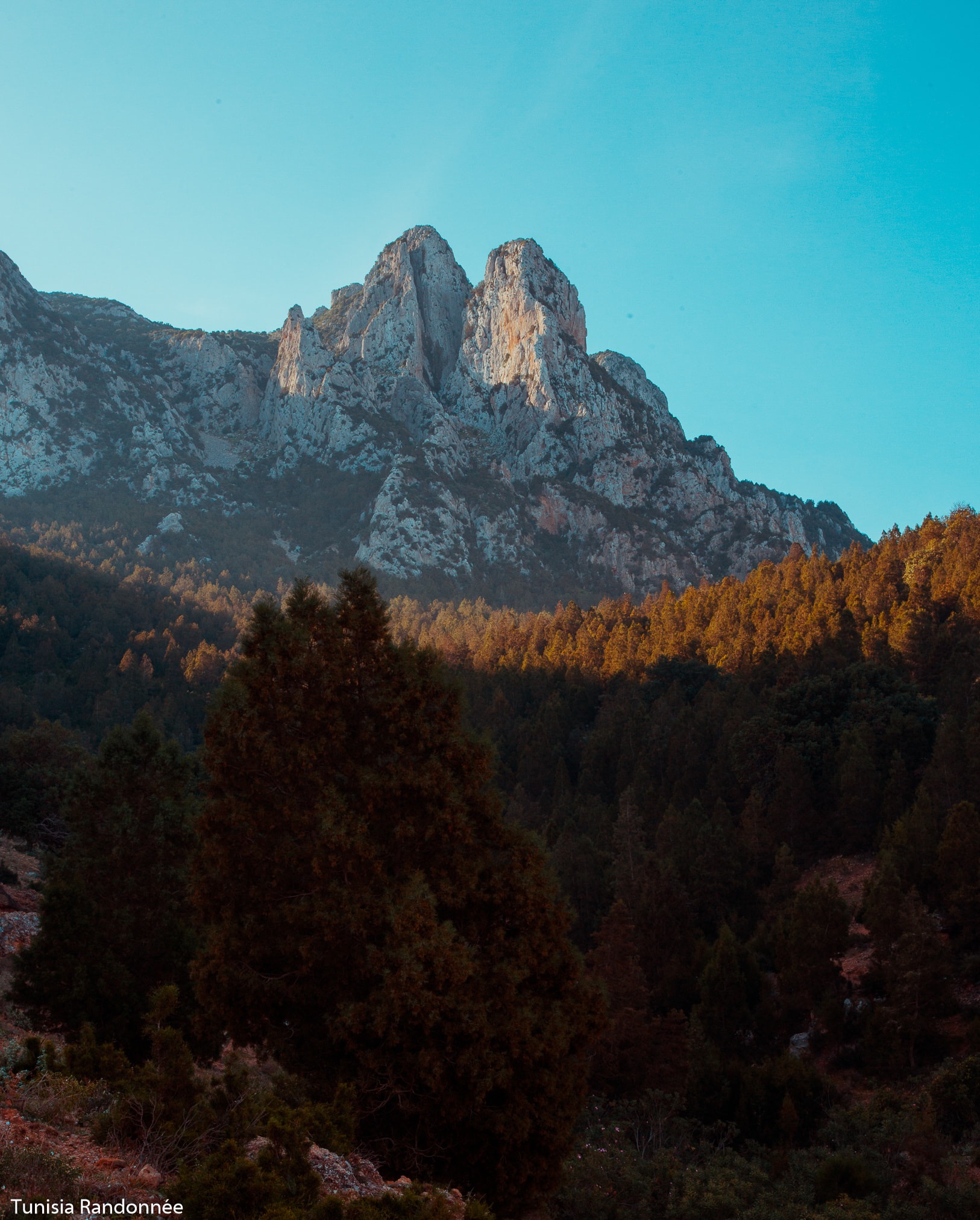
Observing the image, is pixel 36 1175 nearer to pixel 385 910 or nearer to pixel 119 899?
pixel 385 910

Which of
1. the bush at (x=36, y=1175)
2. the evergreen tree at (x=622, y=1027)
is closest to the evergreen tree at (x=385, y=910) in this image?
the bush at (x=36, y=1175)

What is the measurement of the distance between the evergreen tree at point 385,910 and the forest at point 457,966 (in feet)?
0.16

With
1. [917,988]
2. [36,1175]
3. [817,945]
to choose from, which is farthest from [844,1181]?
[817,945]

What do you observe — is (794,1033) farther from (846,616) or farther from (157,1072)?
(846,616)

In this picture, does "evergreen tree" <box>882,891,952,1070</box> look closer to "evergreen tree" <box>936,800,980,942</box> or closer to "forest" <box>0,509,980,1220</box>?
"forest" <box>0,509,980,1220</box>

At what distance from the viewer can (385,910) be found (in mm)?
10836

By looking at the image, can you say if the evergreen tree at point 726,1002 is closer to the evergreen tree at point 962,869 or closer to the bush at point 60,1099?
the evergreen tree at point 962,869

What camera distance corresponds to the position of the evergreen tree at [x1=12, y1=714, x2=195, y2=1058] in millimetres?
13711

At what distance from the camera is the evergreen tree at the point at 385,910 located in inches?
404

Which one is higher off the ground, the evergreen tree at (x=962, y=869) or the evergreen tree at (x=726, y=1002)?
the evergreen tree at (x=962, y=869)

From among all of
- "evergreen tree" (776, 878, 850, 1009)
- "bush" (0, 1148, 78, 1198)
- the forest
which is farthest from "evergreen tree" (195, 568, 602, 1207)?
"evergreen tree" (776, 878, 850, 1009)

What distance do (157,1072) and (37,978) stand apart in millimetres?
7722

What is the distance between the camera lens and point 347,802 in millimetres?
11891

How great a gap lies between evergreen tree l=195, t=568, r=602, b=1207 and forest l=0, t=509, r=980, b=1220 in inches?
1.9
